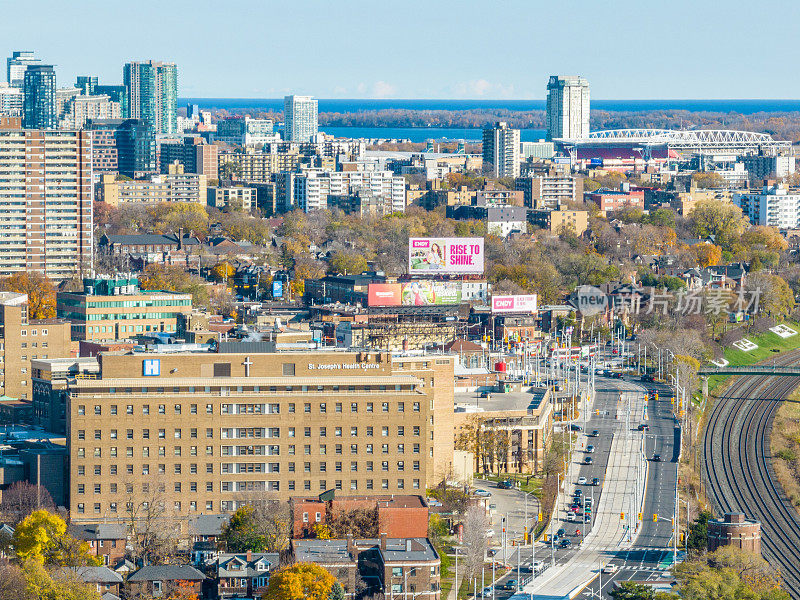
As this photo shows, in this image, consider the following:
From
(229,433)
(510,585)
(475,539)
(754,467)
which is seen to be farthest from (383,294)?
(510,585)

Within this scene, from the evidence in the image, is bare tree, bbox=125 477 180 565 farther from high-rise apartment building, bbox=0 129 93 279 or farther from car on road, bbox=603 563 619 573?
high-rise apartment building, bbox=0 129 93 279

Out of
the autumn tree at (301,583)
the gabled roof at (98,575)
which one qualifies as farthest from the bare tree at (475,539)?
the gabled roof at (98,575)

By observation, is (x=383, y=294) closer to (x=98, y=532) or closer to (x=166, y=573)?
(x=98, y=532)

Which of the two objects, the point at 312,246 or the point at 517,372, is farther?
the point at 312,246

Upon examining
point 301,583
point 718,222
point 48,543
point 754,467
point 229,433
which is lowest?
point 754,467

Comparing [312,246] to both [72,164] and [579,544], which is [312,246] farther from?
[579,544]

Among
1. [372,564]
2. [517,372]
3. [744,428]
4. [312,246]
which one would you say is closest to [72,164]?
[312,246]

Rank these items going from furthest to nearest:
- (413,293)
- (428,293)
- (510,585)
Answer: (428,293) → (413,293) → (510,585)
